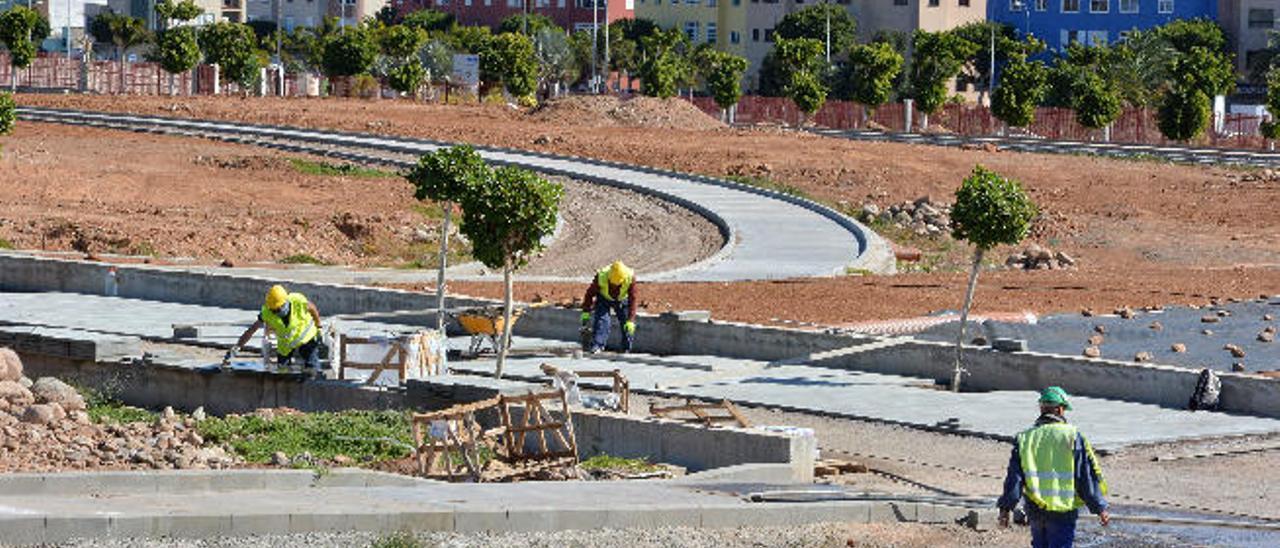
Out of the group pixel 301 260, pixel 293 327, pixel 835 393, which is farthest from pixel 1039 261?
pixel 293 327

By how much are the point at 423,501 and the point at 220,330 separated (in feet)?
49.2

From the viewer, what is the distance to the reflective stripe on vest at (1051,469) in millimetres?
14703

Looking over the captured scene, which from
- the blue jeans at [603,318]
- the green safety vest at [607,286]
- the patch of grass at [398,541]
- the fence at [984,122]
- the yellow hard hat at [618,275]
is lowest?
the patch of grass at [398,541]

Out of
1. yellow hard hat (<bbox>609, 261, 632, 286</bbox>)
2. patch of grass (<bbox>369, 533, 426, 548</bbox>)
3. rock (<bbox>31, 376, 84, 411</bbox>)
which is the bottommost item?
rock (<bbox>31, 376, 84, 411</bbox>)

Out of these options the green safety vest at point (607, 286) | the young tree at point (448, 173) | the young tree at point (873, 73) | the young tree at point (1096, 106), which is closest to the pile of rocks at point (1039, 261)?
the green safety vest at point (607, 286)

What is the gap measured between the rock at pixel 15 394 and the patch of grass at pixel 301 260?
2056 centimetres

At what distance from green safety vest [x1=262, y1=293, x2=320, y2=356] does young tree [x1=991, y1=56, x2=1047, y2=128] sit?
6527cm

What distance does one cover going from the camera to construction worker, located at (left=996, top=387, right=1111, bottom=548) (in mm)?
14711

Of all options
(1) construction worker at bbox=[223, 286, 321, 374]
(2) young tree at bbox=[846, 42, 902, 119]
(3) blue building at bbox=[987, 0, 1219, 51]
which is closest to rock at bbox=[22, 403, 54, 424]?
(1) construction worker at bbox=[223, 286, 321, 374]

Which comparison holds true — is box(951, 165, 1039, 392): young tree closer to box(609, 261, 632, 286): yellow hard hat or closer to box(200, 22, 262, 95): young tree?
box(609, 261, 632, 286): yellow hard hat

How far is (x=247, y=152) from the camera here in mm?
66688

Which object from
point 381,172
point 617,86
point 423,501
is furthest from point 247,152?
point 617,86

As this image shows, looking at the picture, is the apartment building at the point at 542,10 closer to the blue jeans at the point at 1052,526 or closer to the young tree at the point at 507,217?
the young tree at the point at 507,217

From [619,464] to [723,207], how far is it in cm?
3520
